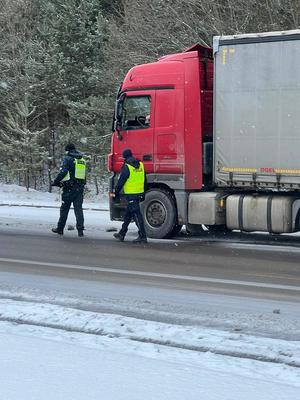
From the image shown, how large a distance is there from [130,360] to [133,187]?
744cm

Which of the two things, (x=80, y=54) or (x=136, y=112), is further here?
(x=80, y=54)

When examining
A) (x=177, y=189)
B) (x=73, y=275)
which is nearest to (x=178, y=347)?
(x=73, y=275)

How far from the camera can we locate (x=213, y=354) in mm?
5199

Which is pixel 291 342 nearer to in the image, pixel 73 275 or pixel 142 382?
pixel 142 382

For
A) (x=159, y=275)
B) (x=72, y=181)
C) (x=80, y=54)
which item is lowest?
(x=159, y=275)

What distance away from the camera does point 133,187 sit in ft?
40.2

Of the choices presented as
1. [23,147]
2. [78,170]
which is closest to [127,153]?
[78,170]

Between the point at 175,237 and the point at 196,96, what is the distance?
2846 mm

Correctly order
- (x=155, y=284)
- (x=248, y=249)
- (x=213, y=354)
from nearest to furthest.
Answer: (x=213, y=354)
(x=155, y=284)
(x=248, y=249)

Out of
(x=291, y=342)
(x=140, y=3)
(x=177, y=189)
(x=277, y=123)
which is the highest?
(x=140, y=3)

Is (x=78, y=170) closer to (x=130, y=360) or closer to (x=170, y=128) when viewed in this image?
(x=170, y=128)

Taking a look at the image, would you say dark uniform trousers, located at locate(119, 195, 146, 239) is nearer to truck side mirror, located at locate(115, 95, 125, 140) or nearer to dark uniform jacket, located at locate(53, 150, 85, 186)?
dark uniform jacket, located at locate(53, 150, 85, 186)

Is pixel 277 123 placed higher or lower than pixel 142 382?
higher

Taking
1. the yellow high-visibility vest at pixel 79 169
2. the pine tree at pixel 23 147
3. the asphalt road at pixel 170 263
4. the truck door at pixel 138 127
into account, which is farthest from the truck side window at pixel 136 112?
the pine tree at pixel 23 147
